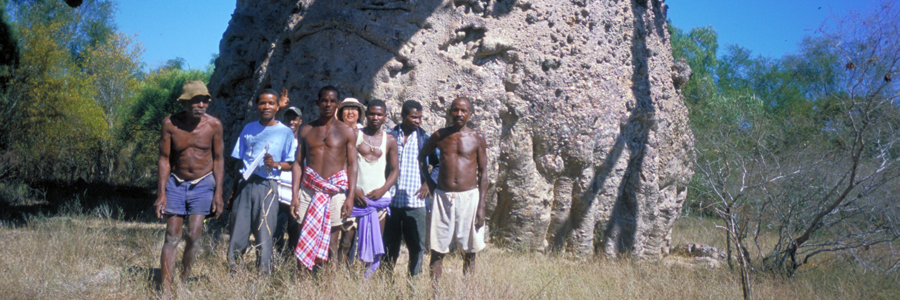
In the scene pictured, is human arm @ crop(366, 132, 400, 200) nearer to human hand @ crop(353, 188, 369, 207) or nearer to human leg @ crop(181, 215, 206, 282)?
human hand @ crop(353, 188, 369, 207)

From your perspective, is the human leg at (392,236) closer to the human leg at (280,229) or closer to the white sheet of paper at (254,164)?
the human leg at (280,229)

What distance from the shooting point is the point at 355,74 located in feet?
15.6

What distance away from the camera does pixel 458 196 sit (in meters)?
3.66

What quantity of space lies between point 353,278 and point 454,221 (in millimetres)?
730

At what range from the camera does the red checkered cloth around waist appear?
347 centimetres

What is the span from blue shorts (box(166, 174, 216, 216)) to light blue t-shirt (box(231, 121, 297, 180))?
0.27 meters

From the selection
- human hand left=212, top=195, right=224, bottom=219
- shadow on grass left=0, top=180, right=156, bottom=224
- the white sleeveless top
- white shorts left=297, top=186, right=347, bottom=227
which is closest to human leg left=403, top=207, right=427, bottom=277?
the white sleeveless top

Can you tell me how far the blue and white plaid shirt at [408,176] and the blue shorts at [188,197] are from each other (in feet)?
3.87

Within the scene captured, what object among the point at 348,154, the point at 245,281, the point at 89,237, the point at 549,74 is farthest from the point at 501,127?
the point at 89,237

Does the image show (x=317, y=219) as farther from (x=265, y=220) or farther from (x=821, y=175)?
(x=821, y=175)

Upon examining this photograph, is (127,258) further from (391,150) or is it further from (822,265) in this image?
(822,265)

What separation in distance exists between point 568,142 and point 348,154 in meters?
2.29

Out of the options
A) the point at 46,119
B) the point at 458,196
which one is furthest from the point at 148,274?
the point at 46,119

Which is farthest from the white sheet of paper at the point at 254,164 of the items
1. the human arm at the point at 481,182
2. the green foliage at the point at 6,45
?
the green foliage at the point at 6,45
